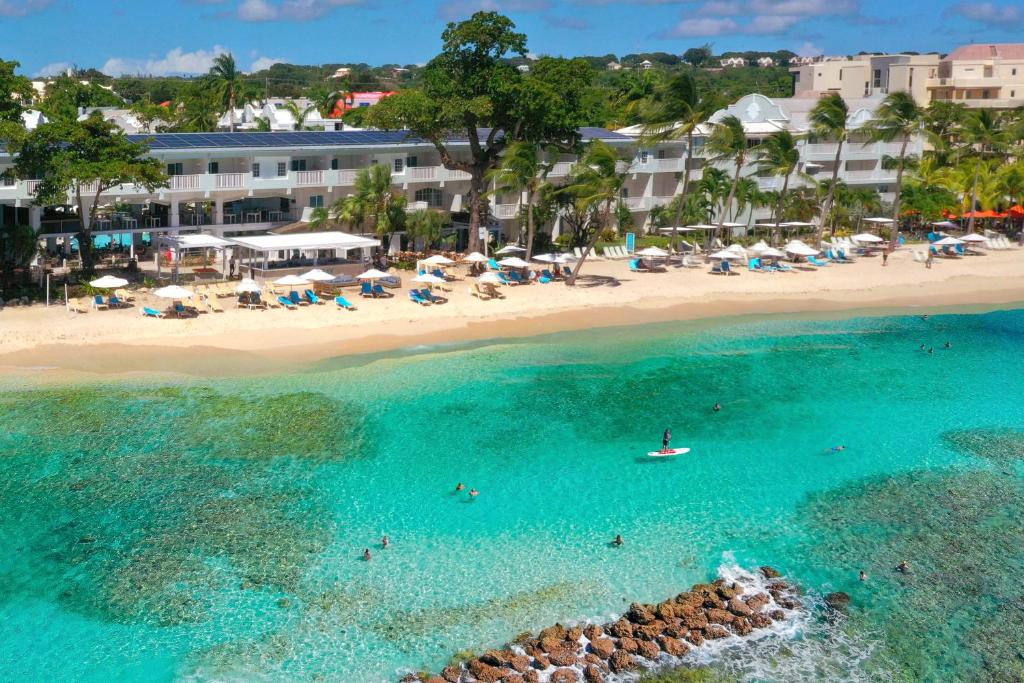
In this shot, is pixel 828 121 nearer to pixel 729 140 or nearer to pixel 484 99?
pixel 729 140

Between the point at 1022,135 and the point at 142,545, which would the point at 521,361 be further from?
the point at 1022,135

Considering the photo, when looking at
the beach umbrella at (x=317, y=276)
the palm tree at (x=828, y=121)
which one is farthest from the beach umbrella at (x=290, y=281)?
the palm tree at (x=828, y=121)

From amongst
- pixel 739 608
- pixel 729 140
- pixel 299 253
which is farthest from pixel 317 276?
pixel 739 608

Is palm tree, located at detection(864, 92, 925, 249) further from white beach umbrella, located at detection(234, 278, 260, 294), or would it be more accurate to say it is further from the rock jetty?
the rock jetty

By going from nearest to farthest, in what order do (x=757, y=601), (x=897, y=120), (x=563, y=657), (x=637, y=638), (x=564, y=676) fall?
1. (x=564, y=676)
2. (x=563, y=657)
3. (x=637, y=638)
4. (x=757, y=601)
5. (x=897, y=120)

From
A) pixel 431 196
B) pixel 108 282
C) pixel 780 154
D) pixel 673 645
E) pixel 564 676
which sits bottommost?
pixel 564 676

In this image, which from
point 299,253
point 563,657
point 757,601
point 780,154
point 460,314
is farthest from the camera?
point 780,154
